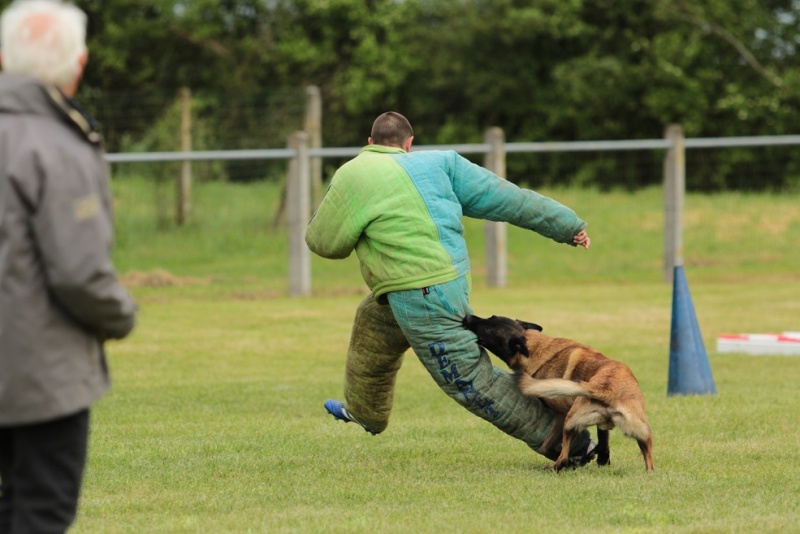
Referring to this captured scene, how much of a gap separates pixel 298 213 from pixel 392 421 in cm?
789

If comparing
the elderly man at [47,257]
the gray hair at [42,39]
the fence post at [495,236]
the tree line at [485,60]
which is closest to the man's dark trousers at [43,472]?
the elderly man at [47,257]

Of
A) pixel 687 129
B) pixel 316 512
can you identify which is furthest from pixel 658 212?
pixel 316 512

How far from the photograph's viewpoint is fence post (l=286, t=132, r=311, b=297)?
15.6m

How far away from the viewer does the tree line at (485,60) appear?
2778 cm

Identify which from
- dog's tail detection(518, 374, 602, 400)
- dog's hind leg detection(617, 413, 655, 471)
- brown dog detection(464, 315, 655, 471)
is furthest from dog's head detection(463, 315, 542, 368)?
dog's hind leg detection(617, 413, 655, 471)

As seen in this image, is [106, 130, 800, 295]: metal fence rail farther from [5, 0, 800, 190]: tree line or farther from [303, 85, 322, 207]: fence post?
[5, 0, 800, 190]: tree line

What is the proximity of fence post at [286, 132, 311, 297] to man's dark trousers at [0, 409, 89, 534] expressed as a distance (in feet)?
39.2

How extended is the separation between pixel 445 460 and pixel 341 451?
633mm

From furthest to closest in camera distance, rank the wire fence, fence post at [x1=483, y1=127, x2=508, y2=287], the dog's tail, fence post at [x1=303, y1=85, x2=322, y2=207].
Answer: fence post at [x1=303, y1=85, x2=322, y2=207], the wire fence, fence post at [x1=483, y1=127, x2=508, y2=287], the dog's tail

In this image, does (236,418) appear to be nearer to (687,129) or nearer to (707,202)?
(707,202)

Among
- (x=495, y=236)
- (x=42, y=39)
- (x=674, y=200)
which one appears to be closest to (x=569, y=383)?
(x=42, y=39)

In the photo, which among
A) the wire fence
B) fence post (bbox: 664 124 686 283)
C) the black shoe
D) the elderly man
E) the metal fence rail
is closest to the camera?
the elderly man

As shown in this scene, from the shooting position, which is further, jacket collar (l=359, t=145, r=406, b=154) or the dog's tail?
jacket collar (l=359, t=145, r=406, b=154)

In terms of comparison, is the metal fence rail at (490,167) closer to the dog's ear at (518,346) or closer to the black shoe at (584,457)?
the dog's ear at (518,346)
